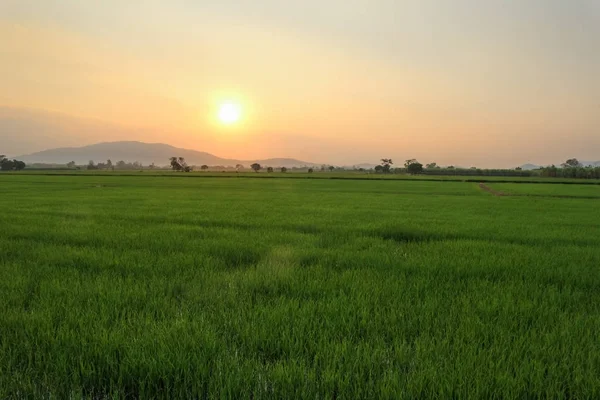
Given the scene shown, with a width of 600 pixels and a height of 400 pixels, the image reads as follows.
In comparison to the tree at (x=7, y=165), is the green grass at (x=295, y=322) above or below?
below

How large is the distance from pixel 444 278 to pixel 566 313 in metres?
1.54

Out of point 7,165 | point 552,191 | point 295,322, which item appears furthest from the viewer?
point 7,165

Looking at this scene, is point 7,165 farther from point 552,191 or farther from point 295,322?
point 295,322

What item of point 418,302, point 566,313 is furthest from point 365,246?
point 566,313

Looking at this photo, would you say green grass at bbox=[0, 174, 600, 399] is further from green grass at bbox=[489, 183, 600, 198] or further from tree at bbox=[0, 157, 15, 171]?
tree at bbox=[0, 157, 15, 171]

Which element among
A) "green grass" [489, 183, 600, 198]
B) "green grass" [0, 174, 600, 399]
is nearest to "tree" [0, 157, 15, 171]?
"green grass" [489, 183, 600, 198]

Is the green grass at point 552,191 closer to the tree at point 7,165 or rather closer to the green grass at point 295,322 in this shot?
the green grass at point 295,322

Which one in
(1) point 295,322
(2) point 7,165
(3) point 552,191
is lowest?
(3) point 552,191

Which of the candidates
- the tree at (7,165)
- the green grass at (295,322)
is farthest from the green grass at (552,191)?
the tree at (7,165)

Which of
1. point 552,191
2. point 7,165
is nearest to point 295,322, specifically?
point 552,191

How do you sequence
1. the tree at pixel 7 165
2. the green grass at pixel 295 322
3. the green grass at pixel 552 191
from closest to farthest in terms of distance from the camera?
1. the green grass at pixel 295 322
2. the green grass at pixel 552 191
3. the tree at pixel 7 165

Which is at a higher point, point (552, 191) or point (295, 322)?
point (295, 322)

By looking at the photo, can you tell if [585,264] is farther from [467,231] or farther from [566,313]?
[467,231]

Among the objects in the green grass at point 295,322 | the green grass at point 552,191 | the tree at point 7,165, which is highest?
the tree at point 7,165
